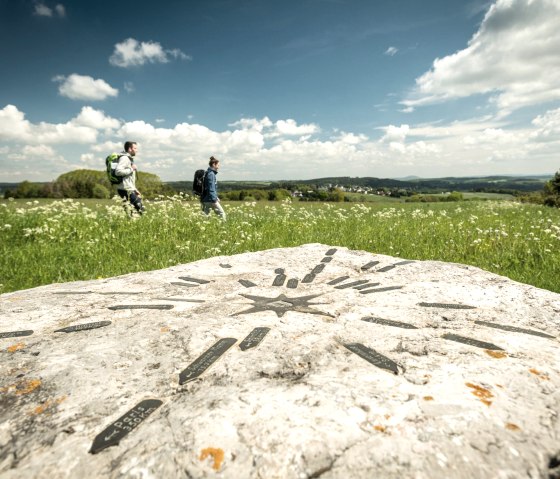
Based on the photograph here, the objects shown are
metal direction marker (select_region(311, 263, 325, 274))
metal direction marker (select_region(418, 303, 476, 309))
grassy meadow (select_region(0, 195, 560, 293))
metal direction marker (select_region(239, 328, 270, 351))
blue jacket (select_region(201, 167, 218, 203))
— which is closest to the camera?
metal direction marker (select_region(239, 328, 270, 351))

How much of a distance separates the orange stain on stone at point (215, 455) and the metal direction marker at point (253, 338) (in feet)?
3.60

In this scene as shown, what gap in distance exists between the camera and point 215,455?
1.61 m

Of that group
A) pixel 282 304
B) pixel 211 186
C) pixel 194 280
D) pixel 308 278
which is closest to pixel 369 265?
pixel 308 278

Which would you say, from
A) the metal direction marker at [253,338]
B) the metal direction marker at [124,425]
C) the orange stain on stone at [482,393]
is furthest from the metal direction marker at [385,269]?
the metal direction marker at [124,425]

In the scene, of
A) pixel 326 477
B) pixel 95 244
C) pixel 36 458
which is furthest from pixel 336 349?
pixel 95 244

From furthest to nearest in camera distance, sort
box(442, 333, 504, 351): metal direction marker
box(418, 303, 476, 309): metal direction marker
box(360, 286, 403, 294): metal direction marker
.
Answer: box(360, 286, 403, 294): metal direction marker < box(418, 303, 476, 309): metal direction marker < box(442, 333, 504, 351): metal direction marker

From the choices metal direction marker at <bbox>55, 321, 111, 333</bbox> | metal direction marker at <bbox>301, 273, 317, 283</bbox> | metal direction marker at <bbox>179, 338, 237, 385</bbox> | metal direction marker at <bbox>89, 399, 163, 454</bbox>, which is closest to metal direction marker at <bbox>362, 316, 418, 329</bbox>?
metal direction marker at <bbox>179, 338, 237, 385</bbox>

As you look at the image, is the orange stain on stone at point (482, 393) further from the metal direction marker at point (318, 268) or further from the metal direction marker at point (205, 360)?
the metal direction marker at point (318, 268)

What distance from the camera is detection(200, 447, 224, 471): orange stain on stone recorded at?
1567 millimetres

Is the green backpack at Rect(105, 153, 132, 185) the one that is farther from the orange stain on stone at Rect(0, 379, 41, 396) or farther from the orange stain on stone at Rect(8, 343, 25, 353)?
the orange stain on stone at Rect(0, 379, 41, 396)

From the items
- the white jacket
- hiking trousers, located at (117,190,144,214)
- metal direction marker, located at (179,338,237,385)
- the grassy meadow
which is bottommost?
the grassy meadow

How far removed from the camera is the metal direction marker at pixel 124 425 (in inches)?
68.9

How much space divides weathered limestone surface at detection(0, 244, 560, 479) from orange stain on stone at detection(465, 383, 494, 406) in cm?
1

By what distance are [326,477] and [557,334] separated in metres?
2.52
